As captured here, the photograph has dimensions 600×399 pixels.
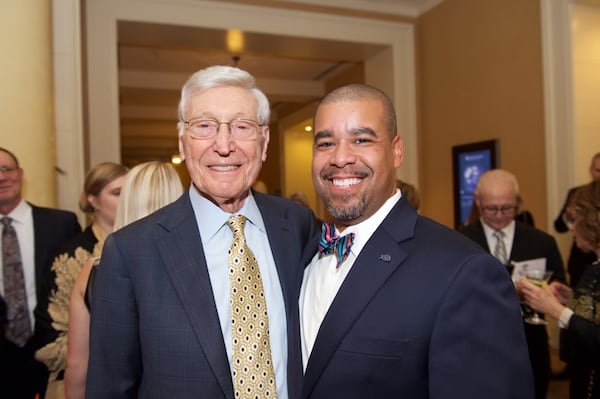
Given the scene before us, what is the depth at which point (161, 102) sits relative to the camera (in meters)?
11.8

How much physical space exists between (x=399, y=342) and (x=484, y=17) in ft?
17.4

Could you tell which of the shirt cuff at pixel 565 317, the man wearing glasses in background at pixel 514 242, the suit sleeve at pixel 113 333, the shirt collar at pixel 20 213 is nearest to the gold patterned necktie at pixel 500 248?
the man wearing glasses in background at pixel 514 242

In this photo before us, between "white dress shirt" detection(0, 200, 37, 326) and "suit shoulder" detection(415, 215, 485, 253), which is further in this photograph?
"white dress shirt" detection(0, 200, 37, 326)

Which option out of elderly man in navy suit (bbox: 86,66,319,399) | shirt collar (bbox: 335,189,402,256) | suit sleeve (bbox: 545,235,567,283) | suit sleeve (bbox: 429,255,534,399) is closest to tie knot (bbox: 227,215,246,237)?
elderly man in navy suit (bbox: 86,66,319,399)

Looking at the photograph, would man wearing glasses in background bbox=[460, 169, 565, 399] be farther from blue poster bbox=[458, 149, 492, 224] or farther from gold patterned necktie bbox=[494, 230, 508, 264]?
blue poster bbox=[458, 149, 492, 224]

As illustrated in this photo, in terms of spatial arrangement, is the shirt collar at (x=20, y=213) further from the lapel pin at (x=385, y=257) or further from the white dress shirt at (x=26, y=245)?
the lapel pin at (x=385, y=257)

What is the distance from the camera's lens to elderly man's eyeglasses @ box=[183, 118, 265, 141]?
1511 mm

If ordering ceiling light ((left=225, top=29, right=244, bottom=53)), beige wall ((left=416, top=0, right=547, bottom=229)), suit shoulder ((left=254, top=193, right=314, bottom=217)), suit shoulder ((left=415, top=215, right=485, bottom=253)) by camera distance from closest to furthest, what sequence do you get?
suit shoulder ((left=415, top=215, right=485, bottom=253)), suit shoulder ((left=254, top=193, right=314, bottom=217)), beige wall ((left=416, top=0, right=547, bottom=229)), ceiling light ((left=225, top=29, right=244, bottom=53))

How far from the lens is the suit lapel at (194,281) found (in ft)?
4.37

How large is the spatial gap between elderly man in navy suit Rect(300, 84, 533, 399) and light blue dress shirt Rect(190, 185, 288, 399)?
0.08 m

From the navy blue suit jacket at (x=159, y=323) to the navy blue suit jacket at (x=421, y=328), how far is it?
0.19 m

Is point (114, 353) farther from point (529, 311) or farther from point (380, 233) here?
point (529, 311)

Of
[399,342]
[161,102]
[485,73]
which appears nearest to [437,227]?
[399,342]

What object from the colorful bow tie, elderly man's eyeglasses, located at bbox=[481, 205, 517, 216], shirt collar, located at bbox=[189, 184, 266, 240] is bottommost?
the colorful bow tie
